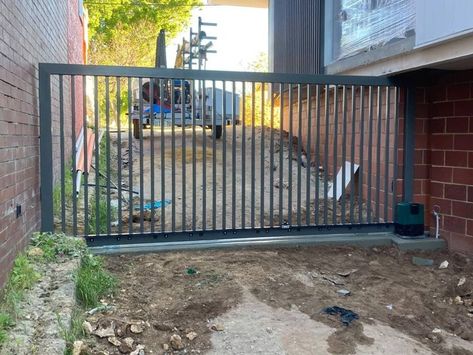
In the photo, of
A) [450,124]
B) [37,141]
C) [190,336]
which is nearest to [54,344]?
[190,336]

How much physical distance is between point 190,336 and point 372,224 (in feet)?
10.9

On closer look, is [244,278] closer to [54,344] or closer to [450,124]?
[54,344]

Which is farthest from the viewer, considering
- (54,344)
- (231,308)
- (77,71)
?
(77,71)

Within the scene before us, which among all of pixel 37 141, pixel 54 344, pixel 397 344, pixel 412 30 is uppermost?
pixel 412 30

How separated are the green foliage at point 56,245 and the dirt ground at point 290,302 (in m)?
0.37

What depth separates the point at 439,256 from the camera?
5.77 metres

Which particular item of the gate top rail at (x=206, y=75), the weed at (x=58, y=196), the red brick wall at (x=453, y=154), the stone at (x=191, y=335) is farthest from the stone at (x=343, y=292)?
the weed at (x=58, y=196)

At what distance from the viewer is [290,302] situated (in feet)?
14.0

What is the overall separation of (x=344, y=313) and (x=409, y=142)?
2863 millimetres

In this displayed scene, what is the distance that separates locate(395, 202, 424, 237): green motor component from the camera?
19.6ft

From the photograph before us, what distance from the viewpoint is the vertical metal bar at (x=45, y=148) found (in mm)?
5090

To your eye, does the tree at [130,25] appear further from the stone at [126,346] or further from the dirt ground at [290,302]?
the stone at [126,346]

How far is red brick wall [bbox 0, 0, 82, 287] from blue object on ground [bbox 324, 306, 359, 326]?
2452 mm

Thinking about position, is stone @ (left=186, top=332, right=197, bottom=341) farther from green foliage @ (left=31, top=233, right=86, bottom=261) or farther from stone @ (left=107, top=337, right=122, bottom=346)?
green foliage @ (left=31, top=233, right=86, bottom=261)
